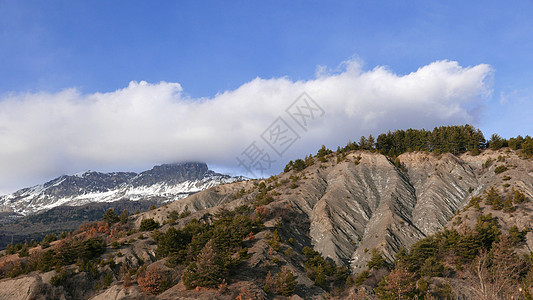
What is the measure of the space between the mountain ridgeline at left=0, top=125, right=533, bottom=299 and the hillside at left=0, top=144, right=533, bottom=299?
0.82ft

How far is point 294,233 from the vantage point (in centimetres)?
6706

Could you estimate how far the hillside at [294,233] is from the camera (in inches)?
1810

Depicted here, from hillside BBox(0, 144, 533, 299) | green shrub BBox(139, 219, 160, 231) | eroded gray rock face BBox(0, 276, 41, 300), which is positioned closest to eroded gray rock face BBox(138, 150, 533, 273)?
hillside BBox(0, 144, 533, 299)

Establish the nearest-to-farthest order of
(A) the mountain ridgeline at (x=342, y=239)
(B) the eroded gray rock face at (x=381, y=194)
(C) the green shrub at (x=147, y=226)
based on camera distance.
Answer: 1. (A) the mountain ridgeline at (x=342, y=239)
2. (B) the eroded gray rock face at (x=381, y=194)
3. (C) the green shrub at (x=147, y=226)

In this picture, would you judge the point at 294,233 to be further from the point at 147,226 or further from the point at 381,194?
the point at 147,226

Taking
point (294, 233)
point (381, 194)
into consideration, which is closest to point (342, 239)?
point (294, 233)

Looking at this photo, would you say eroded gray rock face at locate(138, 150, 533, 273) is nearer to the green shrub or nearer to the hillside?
the hillside

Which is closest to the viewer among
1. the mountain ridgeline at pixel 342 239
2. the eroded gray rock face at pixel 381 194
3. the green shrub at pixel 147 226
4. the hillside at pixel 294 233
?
the mountain ridgeline at pixel 342 239

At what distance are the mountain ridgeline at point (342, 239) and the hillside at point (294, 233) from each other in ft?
0.82

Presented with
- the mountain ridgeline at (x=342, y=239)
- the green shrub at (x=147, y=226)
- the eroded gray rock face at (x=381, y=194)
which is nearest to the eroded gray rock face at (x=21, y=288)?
the mountain ridgeline at (x=342, y=239)

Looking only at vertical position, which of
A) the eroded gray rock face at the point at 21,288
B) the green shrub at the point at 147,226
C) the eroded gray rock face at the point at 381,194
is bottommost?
the eroded gray rock face at the point at 381,194

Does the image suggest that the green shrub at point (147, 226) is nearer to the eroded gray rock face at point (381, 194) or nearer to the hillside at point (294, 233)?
the hillside at point (294, 233)

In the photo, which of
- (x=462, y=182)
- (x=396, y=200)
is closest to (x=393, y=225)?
(x=396, y=200)

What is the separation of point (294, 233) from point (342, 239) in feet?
32.9
